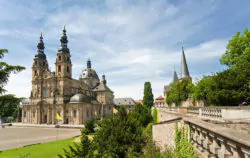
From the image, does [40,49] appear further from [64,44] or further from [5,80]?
[5,80]

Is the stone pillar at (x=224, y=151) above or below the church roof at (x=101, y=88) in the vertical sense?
below

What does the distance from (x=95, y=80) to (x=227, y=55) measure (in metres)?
61.6

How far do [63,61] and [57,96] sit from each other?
12193 millimetres

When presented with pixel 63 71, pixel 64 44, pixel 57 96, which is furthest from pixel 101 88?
pixel 64 44

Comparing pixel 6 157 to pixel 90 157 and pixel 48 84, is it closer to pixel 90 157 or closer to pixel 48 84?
pixel 90 157

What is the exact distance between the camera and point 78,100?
51469 millimetres

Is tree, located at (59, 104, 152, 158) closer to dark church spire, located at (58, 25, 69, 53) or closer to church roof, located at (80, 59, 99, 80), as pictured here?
dark church spire, located at (58, 25, 69, 53)

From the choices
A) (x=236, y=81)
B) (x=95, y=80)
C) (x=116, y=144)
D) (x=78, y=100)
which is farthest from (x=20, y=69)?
(x=95, y=80)

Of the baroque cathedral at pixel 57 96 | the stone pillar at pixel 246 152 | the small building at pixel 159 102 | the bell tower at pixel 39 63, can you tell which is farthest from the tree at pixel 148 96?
the stone pillar at pixel 246 152

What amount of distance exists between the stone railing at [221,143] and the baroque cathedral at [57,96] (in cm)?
4882

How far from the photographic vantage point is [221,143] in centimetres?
292

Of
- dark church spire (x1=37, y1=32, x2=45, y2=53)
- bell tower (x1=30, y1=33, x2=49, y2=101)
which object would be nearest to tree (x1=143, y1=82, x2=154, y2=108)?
bell tower (x1=30, y1=33, x2=49, y2=101)

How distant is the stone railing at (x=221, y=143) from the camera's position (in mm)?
2316

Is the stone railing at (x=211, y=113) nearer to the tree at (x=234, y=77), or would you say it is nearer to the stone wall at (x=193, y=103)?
the tree at (x=234, y=77)
